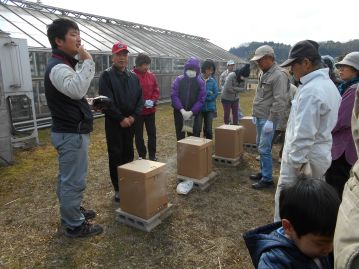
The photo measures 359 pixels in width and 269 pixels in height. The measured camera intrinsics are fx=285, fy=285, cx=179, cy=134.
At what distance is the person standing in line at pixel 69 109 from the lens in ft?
9.09

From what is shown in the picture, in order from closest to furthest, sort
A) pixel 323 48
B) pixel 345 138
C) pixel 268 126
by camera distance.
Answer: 1. pixel 345 138
2. pixel 268 126
3. pixel 323 48

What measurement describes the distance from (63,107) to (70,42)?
66cm

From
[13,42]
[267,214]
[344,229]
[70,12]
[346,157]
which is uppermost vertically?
[70,12]

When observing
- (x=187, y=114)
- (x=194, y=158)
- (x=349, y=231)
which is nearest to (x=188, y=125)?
(x=187, y=114)

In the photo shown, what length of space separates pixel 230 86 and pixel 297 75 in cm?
446

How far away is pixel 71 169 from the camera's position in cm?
299

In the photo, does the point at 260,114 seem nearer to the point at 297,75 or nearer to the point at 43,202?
the point at 297,75

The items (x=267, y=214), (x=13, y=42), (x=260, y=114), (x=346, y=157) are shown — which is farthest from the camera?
(x=13, y=42)

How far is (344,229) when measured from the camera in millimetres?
888

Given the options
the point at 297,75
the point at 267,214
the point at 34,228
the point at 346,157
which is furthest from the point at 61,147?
the point at 346,157

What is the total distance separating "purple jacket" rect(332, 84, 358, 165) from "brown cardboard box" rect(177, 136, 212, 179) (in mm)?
1877

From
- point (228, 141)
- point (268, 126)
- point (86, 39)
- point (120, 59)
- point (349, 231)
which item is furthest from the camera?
point (86, 39)

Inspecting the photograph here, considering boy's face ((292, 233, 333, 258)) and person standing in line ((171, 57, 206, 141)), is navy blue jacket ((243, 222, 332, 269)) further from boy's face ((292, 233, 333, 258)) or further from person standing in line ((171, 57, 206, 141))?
person standing in line ((171, 57, 206, 141))

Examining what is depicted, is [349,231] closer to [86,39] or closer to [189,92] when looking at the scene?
[189,92]
